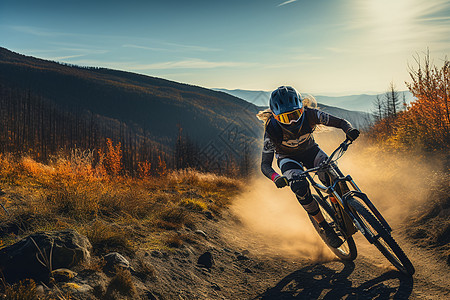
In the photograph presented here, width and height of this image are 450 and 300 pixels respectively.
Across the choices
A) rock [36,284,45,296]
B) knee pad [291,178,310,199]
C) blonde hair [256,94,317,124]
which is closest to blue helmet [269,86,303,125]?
blonde hair [256,94,317,124]

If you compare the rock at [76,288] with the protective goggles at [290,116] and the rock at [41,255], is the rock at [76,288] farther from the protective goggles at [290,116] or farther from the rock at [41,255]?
the protective goggles at [290,116]

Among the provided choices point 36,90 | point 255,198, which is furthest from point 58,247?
point 36,90

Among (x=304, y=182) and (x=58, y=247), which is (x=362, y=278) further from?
(x=58, y=247)

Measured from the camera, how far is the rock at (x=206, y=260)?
5.61m

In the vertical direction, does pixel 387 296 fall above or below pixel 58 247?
below

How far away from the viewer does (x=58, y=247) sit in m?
3.80

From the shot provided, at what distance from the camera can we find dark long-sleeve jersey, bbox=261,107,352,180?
588 cm

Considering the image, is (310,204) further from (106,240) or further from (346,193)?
(106,240)

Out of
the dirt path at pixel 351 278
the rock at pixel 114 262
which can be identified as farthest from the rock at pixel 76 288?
the dirt path at pixel 351 278

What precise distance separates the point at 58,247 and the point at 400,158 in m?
11.7

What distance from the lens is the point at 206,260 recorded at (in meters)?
5.68

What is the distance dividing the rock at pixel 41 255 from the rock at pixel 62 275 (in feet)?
0.27

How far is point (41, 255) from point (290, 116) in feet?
14.5

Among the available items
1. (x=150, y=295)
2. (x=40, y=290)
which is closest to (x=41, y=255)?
(x=40, y=290)
